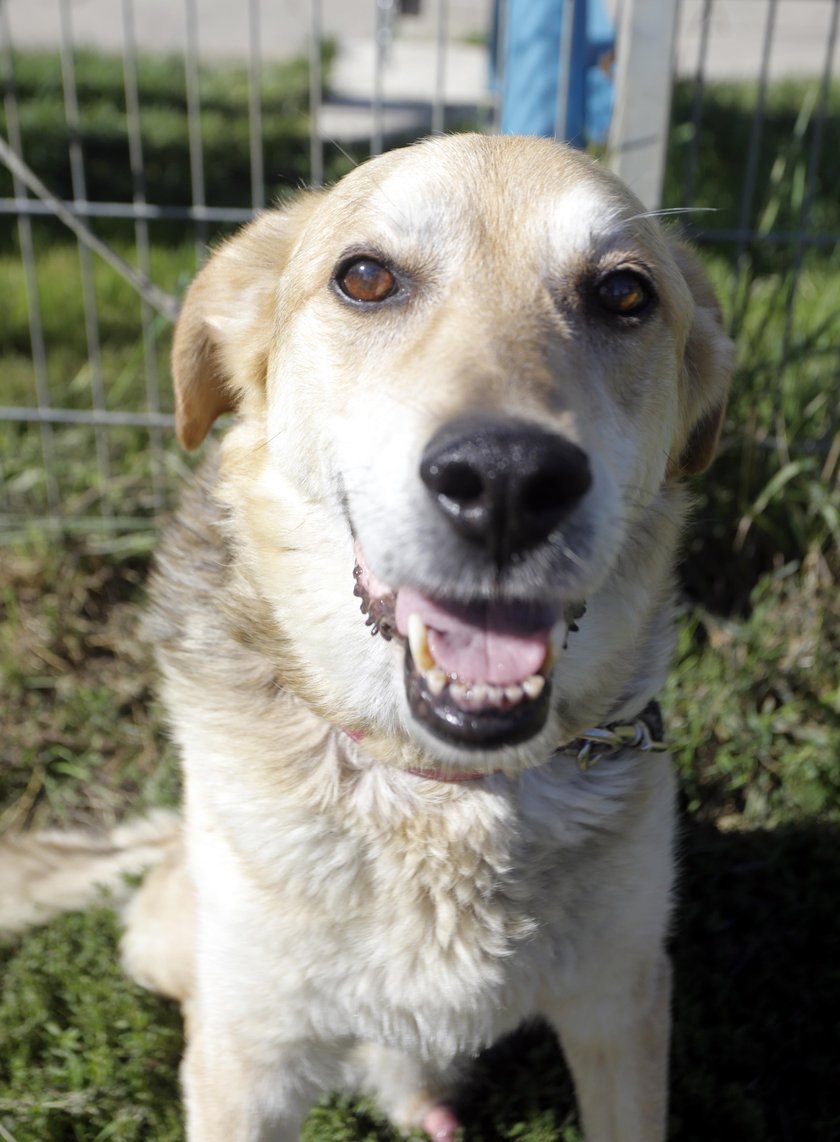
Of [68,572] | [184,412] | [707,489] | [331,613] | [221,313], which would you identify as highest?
[221,313]

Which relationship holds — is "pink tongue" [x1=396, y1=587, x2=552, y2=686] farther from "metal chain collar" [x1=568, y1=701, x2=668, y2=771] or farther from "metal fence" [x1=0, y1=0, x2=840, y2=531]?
"metal fence" [x1=0, y1=0, x2=840, y2=531]

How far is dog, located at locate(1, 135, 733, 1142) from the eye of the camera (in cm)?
174

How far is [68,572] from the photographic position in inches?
148

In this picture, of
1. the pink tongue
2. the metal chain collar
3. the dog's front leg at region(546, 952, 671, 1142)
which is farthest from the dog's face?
the dog's front leg at region(546, 952, 671, 1142)

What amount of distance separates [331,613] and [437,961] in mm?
645

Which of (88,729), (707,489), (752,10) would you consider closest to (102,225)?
(88,729)

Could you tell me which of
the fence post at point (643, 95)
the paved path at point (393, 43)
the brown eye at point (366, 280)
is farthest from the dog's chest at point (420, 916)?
the paved path at point (393, 43)

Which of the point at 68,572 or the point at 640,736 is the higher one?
the point at 640,736

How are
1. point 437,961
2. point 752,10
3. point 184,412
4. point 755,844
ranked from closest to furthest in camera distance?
point 437,961 < point 184,412 < point 755,844 < point 752,10

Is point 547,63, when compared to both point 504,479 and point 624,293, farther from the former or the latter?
point 504,479

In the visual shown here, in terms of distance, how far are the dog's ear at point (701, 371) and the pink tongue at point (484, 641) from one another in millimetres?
685

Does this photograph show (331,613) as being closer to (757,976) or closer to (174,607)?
(174,607)

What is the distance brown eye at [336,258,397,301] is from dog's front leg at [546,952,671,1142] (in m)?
1.34

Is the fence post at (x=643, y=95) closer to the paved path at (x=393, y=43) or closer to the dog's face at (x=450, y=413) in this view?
the dog's face at (x=450, y=413)
